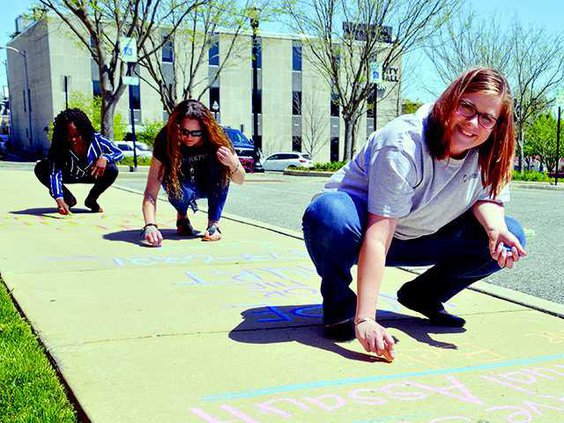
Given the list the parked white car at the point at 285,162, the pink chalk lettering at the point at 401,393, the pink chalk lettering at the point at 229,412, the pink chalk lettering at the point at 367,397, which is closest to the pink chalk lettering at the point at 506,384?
the pink chalk lettering at the point at 401,393

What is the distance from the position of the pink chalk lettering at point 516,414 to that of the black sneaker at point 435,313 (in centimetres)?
99

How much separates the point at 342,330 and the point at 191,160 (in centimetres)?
298

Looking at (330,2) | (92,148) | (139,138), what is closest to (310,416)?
(92,148)

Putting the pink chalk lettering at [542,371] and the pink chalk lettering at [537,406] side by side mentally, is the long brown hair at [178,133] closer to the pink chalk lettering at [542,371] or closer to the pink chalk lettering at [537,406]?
the pink chalk lettering at [542,371]

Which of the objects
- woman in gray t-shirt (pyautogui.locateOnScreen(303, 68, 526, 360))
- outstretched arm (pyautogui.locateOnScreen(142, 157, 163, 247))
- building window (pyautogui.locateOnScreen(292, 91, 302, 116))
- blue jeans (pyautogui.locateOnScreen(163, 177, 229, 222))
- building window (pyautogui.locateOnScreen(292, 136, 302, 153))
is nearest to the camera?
woman in gray t-shirt (pyautogui.locateOnScreen(303, 68, 526, 360))

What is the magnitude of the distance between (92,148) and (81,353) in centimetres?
471

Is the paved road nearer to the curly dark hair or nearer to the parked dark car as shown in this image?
the curly dark hair

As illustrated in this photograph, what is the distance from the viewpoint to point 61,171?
6.83 meters

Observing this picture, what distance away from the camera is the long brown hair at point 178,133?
5.13m

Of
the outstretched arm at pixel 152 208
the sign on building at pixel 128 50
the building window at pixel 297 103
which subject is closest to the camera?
the outstretched arm at pixel 152 208

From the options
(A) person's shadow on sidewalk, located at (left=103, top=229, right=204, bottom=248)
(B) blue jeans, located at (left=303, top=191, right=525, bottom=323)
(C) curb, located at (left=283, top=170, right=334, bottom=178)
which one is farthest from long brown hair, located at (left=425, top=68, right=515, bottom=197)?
(C) curb, located at (left=283, top=170, right=334, bottom=178)

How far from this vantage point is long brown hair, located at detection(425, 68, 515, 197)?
8.45ft

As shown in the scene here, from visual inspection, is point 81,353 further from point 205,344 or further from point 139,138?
point 139,138

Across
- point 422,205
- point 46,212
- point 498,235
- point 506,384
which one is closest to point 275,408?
point 506,384
